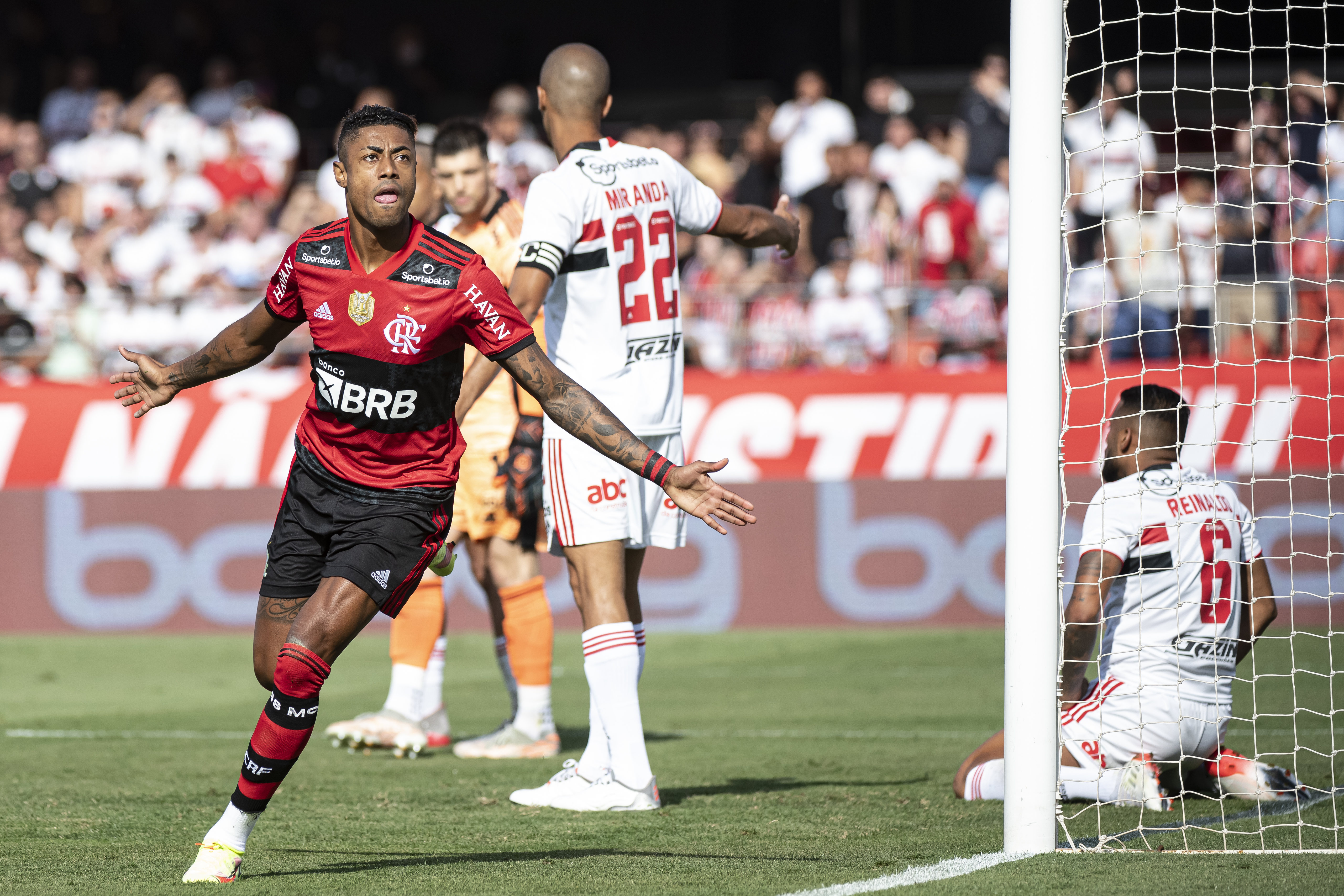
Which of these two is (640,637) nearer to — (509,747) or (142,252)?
(509,747)

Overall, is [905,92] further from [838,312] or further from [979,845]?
[979,845]

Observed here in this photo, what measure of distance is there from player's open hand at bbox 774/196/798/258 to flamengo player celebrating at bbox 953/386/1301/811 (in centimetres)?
142

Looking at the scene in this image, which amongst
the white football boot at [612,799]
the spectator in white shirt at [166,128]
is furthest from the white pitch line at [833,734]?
the spectator in white shirt at [166,128]

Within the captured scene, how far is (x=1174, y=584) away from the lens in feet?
18.4

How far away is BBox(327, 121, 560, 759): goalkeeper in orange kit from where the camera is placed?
6766mm

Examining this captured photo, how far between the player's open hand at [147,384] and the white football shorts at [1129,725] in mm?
3203

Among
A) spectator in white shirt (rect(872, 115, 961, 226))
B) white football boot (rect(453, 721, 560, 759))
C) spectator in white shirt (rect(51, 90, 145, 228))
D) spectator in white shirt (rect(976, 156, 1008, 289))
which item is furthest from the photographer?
spectator in white shirt (rect(51, 90, 145, 228))

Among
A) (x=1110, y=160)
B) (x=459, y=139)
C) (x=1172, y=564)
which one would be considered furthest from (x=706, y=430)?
(x=1172, y=564)

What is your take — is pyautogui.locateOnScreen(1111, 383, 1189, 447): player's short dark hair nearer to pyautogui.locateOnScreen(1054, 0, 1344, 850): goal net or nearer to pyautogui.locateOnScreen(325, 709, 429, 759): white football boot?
pyautogui.locateOnScreen(1054, 0, 1344, 850): goal net

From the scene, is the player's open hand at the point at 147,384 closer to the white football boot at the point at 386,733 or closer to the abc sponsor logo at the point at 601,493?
the abc sponsor logo at the point at 601,493

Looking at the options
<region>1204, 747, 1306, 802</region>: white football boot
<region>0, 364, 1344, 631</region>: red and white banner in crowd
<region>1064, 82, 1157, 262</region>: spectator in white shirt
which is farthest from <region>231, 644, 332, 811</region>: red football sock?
<region>1064, 82, 1157, 262</region>: spectator in white shirt

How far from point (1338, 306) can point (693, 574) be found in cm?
525

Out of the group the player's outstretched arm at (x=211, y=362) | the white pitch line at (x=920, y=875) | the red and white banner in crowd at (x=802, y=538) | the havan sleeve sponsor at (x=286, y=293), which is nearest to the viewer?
the white pitch line at (x=920, y=875)

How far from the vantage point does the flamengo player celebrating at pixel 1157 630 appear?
5441 mm
